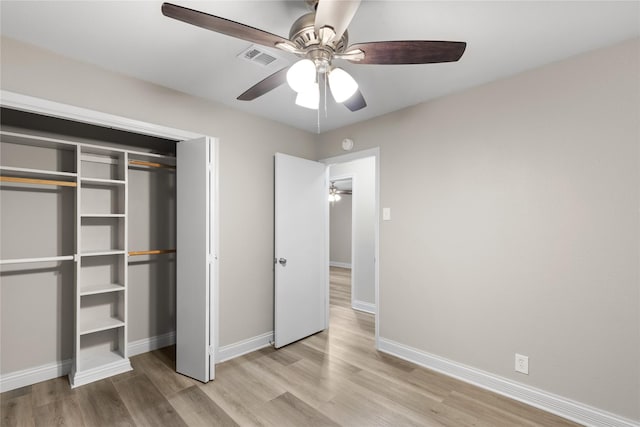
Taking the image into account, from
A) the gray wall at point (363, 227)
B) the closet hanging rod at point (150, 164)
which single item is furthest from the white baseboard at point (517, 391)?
the closet hanging rod at point (150, 164)

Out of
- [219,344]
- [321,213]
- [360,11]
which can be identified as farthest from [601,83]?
[219,344]

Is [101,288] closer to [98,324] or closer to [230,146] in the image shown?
[98,324]

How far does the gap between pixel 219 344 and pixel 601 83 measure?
11.9ft

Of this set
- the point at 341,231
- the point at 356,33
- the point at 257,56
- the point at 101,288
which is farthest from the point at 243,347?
the point at 341,231

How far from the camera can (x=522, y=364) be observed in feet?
7.59

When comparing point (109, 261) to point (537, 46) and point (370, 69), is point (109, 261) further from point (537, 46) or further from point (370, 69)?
point (537, 46)

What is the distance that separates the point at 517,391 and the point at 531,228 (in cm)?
123

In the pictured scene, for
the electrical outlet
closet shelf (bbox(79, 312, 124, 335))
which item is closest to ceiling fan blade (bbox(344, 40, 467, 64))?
the electrical outlet

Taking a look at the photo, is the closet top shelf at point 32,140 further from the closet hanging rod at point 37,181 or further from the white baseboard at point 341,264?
the white baseboard at point 341,264

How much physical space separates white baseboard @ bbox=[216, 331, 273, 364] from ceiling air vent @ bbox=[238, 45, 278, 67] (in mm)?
2540

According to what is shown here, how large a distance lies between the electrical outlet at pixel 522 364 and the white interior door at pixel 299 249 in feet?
6.76

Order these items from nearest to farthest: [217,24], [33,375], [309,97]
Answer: [217,24]
[309,97]
[33,375]

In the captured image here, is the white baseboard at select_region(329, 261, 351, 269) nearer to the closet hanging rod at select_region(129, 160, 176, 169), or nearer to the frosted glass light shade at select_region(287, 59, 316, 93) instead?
the closet hanging rod at select_region(129, 160, 176, 169)

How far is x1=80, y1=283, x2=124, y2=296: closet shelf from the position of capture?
2.63m
